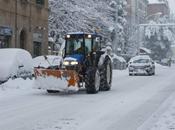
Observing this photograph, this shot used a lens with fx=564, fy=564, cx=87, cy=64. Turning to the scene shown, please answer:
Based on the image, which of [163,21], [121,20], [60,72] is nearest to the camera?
[60,72]

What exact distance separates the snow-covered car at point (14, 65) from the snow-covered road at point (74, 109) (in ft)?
4.12

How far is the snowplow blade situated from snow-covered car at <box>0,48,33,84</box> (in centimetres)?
360

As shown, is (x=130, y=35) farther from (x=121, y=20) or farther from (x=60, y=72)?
(x=60, y=72)

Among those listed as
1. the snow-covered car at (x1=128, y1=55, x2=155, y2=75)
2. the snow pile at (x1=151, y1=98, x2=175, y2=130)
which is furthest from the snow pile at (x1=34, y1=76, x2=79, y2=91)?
the snow-covered car at (x1=128, y1=55, x2=155, y2=75)

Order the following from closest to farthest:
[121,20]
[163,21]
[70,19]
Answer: [70,19]
[121,20]
[163,21]

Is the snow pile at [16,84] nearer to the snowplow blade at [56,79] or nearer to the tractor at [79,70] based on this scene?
the tractor at [79,70]

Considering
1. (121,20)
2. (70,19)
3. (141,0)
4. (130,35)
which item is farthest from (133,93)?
(141,0)

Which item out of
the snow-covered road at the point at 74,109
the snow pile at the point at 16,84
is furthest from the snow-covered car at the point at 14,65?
the snow-covered road at the point at 74,109

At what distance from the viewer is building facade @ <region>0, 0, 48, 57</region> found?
115 ft

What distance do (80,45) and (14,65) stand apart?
3.52 meters

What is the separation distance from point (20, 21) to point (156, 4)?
121m

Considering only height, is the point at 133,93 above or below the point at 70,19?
below

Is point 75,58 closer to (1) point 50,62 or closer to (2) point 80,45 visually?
(2) point 80,45

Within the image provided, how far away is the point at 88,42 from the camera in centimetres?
2262
